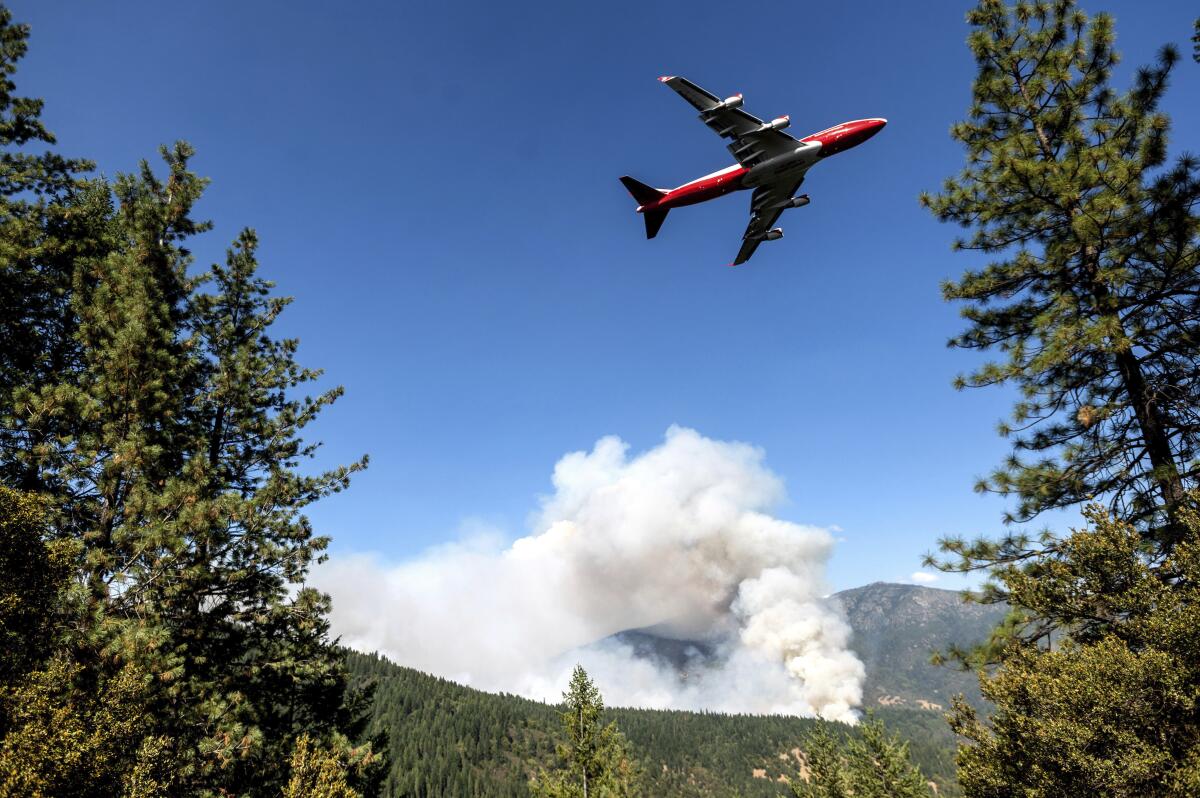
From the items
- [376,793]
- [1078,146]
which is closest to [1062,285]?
[1078,146]

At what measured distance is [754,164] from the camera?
1855cm

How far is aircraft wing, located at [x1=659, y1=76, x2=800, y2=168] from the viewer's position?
15.8 m

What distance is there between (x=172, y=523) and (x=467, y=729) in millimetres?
215072

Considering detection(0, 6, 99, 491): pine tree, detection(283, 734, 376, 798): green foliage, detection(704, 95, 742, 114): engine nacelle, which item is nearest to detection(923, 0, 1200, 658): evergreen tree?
detection(704, 95, 742, 114): engine nacelle

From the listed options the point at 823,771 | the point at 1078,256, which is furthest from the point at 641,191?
the point at 823,771

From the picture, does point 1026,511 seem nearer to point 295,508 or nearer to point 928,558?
point 928,558

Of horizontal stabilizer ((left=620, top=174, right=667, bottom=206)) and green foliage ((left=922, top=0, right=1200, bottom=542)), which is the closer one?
green foliage ((left=922, top=0, right=1200, bottom=542))

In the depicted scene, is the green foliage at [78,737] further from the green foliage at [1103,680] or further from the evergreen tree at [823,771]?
the evergreen tree at [823,771]

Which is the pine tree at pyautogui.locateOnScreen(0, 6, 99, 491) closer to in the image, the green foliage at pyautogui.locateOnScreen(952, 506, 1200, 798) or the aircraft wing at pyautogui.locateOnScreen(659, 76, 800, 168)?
the aircraft wing at pyautogui.locateOnScreen(659, 76, 800, 168)

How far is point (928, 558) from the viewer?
41.5 ft

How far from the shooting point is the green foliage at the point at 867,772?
39969 mm

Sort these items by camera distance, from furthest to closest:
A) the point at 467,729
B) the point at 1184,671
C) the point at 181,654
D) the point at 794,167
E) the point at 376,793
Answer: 1. the point at 467,729
2. the point at 794,167
3. the point at 376,793
4. the point at 181,654
5. the point at 1184,671

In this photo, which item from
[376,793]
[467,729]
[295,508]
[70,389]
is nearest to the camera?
[70,389]

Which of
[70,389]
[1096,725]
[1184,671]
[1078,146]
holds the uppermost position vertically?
[1078,146]
